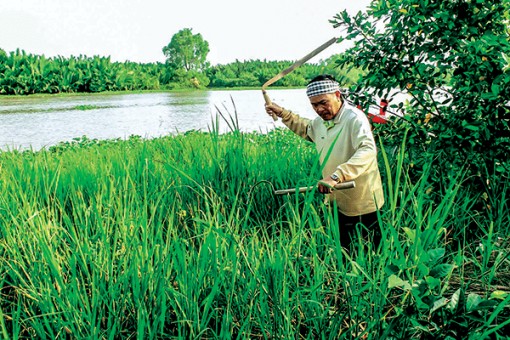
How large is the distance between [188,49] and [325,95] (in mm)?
52783

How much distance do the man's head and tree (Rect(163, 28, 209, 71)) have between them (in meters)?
50.9

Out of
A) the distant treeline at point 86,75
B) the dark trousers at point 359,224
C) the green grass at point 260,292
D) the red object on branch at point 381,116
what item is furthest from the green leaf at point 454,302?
the distant treeline at point 86,75

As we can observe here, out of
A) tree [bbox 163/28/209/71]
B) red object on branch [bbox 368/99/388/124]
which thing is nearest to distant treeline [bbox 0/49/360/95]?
tree [bbox 163/28/209/71]

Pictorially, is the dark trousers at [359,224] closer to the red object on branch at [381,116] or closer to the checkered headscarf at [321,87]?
the checkered headscarf at [321,87]

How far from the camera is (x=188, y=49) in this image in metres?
A: 53.2

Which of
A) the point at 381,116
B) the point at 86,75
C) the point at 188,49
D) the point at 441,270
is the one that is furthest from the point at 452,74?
the point at 188,49

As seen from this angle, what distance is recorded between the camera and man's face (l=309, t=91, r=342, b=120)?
270cm

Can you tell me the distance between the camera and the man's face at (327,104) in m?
2.70

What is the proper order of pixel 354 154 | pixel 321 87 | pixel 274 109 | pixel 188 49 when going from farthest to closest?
pixel 188 49
pixel 274 109
pixel 321 87
pixel 354 154

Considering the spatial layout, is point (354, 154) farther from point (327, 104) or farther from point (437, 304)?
point (437, 304)

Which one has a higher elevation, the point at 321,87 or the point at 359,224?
the point at 321,87

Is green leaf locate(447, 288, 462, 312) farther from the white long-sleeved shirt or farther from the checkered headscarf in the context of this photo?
the checkered headscarf

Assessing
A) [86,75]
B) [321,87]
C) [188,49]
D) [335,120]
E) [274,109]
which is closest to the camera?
[321,87]

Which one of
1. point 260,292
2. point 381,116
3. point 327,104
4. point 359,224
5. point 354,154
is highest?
point 327,104
